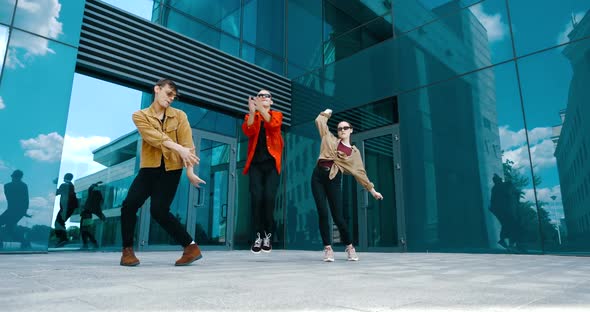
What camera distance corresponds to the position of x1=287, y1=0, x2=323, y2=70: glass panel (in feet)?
29.4

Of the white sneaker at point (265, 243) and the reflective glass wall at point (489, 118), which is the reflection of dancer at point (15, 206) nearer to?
the white sneaker at point (265, 243)

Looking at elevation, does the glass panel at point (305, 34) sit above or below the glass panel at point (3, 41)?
above

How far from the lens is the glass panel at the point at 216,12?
25.0 feet

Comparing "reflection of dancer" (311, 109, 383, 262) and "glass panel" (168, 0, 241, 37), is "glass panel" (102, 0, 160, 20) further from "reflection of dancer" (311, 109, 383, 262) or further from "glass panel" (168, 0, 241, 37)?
"reflection of dancer" (311, 109, 383, 262)

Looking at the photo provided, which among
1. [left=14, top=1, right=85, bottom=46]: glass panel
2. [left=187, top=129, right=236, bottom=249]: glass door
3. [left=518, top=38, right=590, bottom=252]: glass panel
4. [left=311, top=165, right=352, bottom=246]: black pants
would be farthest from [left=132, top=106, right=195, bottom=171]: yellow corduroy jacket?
[left=518, top=38, right=590, bottom=252]: glass panel

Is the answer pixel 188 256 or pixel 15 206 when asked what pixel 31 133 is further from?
pixel 188 256

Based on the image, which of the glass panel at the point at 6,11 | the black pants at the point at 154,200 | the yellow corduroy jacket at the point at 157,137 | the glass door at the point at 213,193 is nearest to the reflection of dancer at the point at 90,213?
the glass door at the point at 213,193

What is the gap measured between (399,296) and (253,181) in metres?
2.88

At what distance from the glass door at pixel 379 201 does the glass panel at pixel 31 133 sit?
501 cm

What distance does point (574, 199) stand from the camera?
477 cm

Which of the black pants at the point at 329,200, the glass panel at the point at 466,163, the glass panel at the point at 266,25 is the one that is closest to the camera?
the black pants at the point at 329,200

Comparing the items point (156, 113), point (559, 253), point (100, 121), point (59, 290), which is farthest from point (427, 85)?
point (59, 290)

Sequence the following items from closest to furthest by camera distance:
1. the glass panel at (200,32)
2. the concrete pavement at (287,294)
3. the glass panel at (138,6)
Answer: the concrete pavement at (287,294)
the glass panel at (138,6)
the glass panel at (200,32)

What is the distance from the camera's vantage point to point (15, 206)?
186 inches
